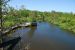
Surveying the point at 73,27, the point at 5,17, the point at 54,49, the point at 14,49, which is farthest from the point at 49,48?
the point at 73,27

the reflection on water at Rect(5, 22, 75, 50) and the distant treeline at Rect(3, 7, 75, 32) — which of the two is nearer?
the distant treeline at Rect(3, 7, 75, 32)

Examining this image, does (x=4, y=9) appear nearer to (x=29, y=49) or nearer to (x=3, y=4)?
(x=3, y=4)

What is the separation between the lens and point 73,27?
42.5m

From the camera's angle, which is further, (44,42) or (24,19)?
(24,19)

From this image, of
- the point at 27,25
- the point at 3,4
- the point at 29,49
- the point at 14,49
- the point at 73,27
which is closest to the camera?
the point at 3,4

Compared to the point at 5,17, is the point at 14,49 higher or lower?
lower

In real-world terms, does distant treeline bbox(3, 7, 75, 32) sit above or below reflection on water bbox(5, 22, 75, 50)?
above

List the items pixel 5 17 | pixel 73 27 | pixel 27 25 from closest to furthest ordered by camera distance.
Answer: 1. pixel 5 17
2. pixel 73 27
3. pixel 27 25

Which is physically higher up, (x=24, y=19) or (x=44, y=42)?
(x=24, y=19)

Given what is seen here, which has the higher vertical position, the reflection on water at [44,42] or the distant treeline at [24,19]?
the distant treeline at [24,19]

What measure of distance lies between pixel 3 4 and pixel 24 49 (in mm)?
8346

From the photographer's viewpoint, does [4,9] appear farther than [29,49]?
No

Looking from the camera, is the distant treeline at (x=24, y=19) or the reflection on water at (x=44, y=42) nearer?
the distant treeline at (x=24, y=19)

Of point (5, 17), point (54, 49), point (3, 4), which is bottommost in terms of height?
point (54, 49)
